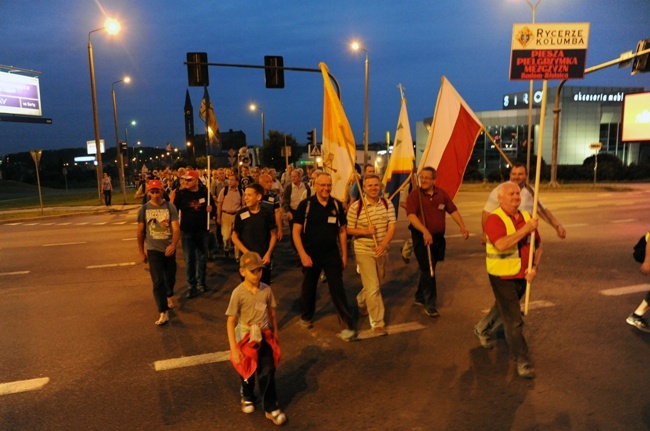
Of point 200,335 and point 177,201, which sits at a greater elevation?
point 177,201

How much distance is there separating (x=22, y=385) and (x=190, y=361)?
4.90 feet

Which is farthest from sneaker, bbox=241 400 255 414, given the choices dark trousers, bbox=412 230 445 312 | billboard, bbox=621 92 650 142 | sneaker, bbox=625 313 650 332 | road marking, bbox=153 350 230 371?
billboard, bbox=621 92 650 142

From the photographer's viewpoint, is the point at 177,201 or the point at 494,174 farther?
the point at 494,174

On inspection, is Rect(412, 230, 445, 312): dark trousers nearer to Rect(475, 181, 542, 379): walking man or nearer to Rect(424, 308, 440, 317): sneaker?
Rect(424, 308, 440, 317): sneaker

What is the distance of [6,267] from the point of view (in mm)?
9945

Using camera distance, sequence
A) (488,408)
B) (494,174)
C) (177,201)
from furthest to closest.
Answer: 1. (494,174)
2. (177,201)
3. (488,408)

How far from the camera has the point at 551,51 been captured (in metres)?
5.46

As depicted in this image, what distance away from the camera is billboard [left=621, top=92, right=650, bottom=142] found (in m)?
26.4

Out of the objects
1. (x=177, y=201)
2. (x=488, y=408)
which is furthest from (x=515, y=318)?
(x=177, y=201)

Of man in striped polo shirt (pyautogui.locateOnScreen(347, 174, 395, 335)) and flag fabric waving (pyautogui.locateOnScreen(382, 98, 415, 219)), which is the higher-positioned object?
flag fabric waving (pyautogui.locateOnScreen(382, 98, 415, 219))

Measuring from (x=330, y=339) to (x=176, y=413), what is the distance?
1955 millimetres

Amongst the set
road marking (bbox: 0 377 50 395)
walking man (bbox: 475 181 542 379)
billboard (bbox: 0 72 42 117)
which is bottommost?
road marking (bbox: 0 377 50 395)

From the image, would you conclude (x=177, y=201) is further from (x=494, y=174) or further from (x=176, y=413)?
(x=494, y=174)

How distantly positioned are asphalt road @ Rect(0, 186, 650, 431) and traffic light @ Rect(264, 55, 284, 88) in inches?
441
